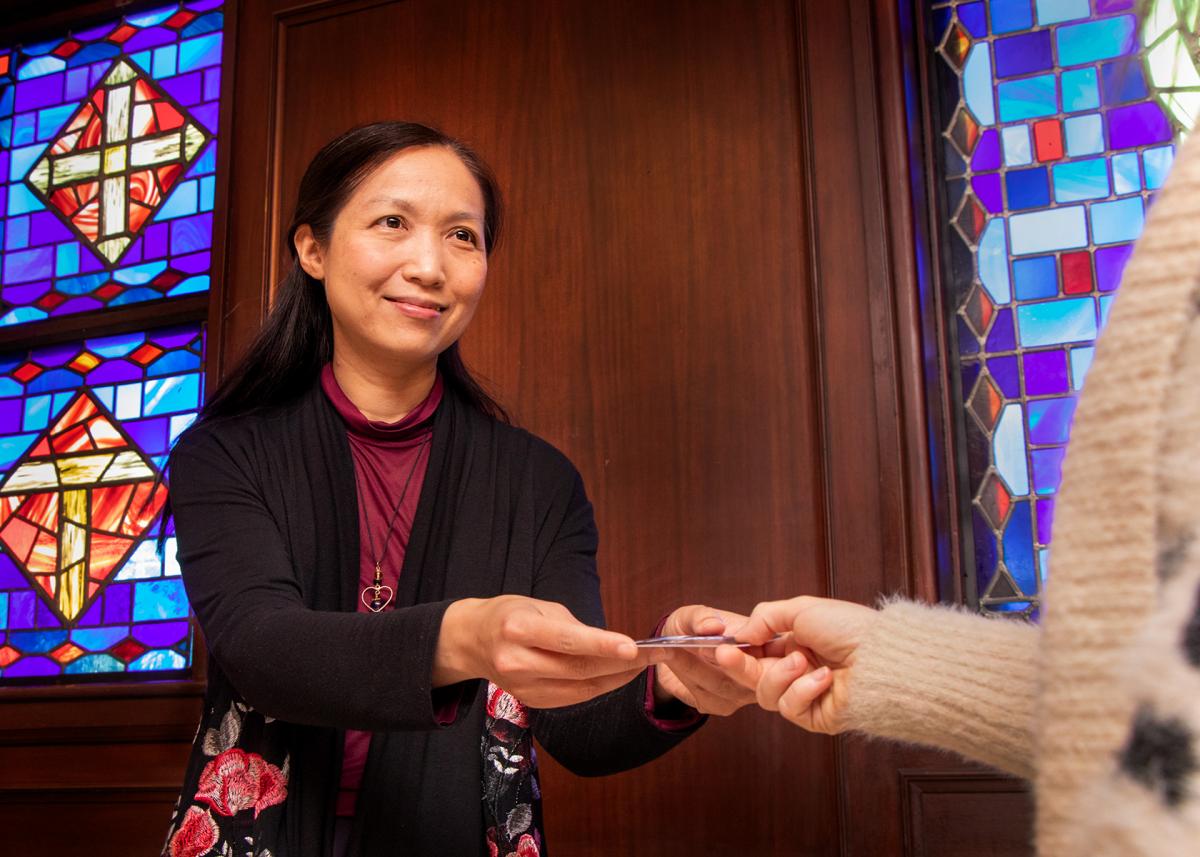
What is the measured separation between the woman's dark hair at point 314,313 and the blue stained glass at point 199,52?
1.66 metres

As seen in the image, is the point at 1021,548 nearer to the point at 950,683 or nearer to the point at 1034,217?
the point at 1034,217

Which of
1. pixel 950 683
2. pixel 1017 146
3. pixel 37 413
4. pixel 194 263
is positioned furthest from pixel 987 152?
pixel 37 413

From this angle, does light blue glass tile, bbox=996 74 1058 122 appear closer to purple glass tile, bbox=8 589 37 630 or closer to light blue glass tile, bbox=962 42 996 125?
light blue glass tile, bbox=962 42 996 125

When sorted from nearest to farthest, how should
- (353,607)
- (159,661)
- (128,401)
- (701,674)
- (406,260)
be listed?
(701,674)
(353,607)
(406,260)
(159,661)
(128,401)

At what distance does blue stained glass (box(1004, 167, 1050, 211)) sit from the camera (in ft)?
7.11

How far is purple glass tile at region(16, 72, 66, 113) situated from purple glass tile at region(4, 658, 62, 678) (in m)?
1.47

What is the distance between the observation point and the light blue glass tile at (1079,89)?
216 cm

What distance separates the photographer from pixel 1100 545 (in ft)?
1.54

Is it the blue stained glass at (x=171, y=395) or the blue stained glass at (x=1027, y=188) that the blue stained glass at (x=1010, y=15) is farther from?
the blue stained glass at (x=171, y=395)

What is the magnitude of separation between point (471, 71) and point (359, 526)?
5.05ft

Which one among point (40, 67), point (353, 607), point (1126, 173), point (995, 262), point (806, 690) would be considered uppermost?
point (40, 67)

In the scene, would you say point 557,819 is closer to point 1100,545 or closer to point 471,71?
point 471,71

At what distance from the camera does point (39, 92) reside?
3178mm

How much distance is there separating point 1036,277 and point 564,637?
1528mm
